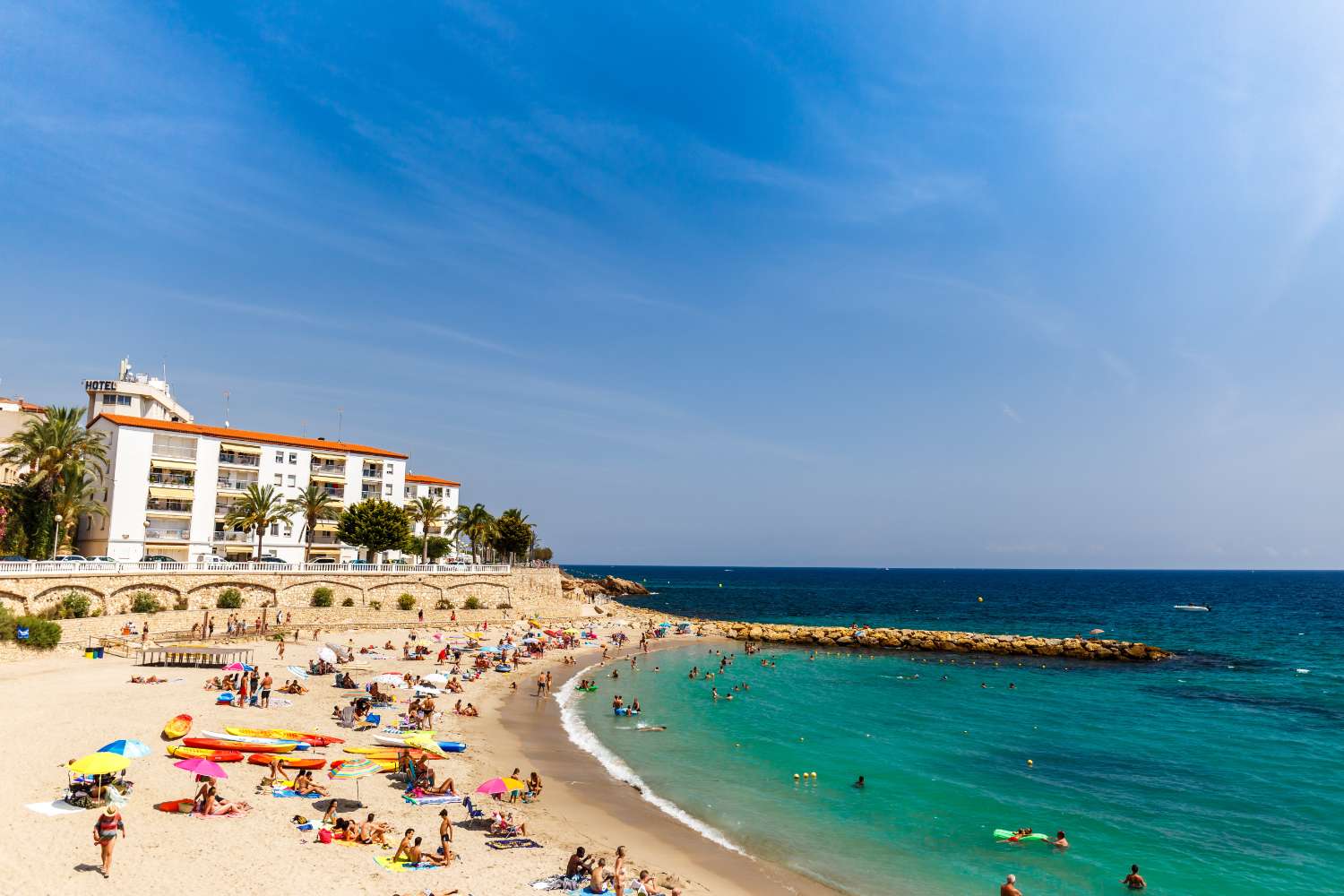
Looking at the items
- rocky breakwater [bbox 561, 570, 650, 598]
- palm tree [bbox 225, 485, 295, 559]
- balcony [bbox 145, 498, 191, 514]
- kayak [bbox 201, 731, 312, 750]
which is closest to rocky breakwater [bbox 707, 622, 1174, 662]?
palm tree [bbox 225, 485, 295, 559]

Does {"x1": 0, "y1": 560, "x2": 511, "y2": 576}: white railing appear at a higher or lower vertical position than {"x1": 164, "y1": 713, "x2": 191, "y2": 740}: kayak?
Answer: higher

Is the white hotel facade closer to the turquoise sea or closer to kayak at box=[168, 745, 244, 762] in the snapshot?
the turquoise sea

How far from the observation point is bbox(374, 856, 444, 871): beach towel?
54.4ft

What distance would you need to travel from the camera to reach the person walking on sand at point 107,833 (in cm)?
1488

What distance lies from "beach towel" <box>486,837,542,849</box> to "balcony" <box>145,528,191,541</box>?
51681mm

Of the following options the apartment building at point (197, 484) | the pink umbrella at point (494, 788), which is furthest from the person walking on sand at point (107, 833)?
the apartment building at point (197, 484)

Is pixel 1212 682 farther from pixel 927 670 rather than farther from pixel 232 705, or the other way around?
pixel 232 705

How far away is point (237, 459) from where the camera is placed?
62875mm

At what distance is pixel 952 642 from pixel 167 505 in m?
70.3

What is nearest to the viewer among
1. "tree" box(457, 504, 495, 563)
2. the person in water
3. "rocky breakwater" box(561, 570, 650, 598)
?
the person in water

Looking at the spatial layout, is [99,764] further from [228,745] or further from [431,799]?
[431,799]

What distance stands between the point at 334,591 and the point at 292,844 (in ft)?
133

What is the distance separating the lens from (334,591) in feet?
179

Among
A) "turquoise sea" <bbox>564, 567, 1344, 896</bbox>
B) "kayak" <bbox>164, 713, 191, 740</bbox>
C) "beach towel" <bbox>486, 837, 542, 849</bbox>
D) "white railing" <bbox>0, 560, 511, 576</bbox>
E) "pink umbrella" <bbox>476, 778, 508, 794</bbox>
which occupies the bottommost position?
"turquoise sea" <bbox>564, 567, 1344, 896</bbox>
